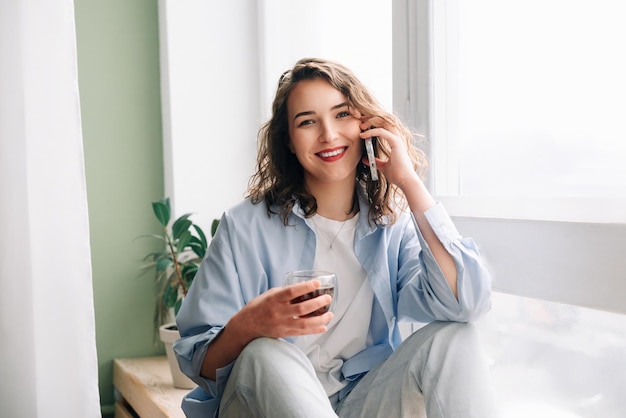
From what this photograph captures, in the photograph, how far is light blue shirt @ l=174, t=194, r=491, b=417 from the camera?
1456 millimetres

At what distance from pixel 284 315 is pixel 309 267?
335 millimetres

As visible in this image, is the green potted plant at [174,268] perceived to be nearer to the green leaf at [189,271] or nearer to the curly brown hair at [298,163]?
the green leaf at [189,271]

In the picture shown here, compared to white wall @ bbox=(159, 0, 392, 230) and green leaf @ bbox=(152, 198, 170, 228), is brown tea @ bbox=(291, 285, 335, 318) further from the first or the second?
white wall @ bbox=(159, 0, 392, 230)

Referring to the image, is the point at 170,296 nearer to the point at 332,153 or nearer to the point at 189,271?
the point at 189,271

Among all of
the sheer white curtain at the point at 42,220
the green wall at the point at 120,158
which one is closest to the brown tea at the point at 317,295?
the sheer white curtain at the point at 42,220

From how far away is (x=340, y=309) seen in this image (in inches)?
64.2

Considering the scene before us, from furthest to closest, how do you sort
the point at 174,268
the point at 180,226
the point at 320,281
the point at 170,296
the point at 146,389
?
the point at 174,268 → the point at 170,296 → the point at 180,226 → the point at 146,389 → the point at 320,281

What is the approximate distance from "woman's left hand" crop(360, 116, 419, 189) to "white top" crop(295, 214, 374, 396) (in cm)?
18

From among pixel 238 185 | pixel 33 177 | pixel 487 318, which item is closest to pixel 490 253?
pixel 487 318

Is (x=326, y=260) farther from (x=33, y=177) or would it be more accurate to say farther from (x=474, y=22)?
(x=33, y=177)

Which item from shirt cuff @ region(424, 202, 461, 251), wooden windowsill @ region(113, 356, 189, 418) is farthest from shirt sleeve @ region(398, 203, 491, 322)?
wooden windowsill @ region(113, 356, 189, 418)

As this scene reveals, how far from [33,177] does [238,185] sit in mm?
1151

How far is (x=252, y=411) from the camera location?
1.29 meters

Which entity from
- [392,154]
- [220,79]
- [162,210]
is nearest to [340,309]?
[392,154]
